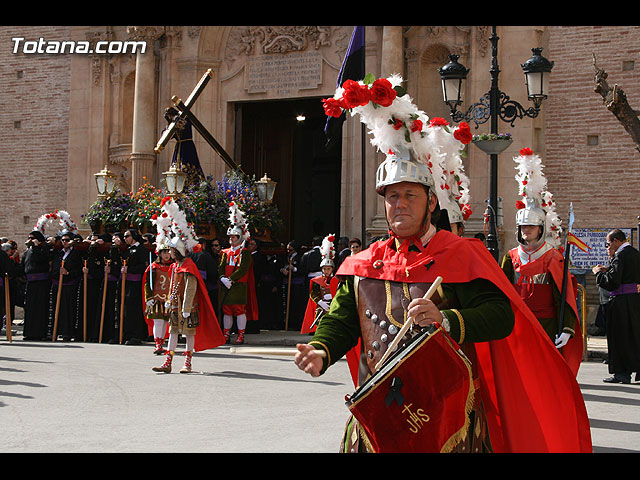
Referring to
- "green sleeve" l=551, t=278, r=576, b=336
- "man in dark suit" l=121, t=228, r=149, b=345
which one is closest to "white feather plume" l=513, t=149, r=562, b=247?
"green sleeve" l=551, t=278, r=576, b=336

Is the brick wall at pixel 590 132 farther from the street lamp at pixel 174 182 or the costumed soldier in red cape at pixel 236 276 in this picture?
the street lamp at pixel 174 182

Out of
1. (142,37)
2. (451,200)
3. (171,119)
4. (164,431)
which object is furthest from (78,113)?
(451,200)

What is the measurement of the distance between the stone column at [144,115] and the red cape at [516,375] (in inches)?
799

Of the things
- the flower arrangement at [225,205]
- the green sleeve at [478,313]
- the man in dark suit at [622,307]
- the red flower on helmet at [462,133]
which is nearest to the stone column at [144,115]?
the flower arrangement at [225,205]

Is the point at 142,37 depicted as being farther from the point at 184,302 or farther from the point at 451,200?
the point at 451,200

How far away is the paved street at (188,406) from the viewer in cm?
788

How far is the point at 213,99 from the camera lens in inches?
963

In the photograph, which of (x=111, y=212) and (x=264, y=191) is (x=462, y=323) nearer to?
(x=264, y=191)

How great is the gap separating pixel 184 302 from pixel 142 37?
12.9 metres

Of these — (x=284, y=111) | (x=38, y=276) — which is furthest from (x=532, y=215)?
(x=284, y=111)

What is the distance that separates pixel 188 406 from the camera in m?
10.1

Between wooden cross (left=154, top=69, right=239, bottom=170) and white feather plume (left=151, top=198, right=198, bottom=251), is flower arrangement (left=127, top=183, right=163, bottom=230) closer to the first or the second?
wooden cross (left=154, top=69, right=239, bottom=170)

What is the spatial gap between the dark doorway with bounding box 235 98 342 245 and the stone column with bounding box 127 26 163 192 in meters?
2.24

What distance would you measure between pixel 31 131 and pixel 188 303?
630 inches
